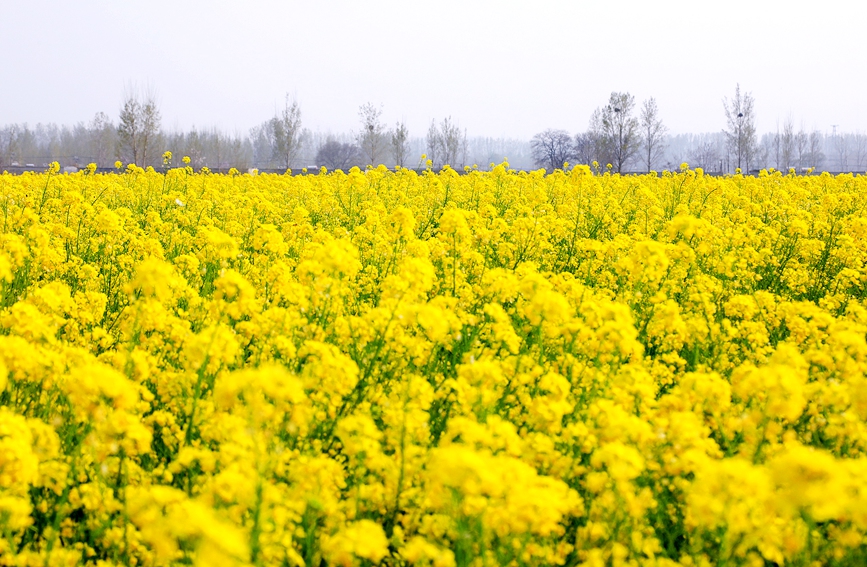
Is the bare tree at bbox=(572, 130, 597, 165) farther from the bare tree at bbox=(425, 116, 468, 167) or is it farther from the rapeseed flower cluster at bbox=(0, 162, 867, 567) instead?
the rapeseed flower cluster at bbox=(0, 162, 867, 567)

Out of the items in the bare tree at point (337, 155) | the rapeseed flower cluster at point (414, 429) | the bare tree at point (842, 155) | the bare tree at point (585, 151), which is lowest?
the rapeseed flower cluster at point (414, 429)

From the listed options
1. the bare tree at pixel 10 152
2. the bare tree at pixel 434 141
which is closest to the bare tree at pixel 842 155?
the bare tree at pixel 434 141

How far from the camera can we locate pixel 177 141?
74438 millimetres

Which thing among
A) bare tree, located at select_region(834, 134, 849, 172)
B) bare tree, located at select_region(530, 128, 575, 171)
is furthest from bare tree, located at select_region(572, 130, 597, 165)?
bare tree, located at select_region(834, 134, 849, 172)

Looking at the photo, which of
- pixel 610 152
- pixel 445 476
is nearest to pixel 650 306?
pixel 445 476

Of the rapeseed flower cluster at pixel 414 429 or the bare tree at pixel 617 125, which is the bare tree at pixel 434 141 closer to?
the bare tree at pixel 617 125

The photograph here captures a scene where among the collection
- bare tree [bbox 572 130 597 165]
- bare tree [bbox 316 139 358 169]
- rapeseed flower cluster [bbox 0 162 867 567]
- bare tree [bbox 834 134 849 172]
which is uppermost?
bare tree [bbox 834 134 849 172]

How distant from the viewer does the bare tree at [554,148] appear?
40.4m

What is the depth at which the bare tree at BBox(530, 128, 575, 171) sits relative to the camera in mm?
40438

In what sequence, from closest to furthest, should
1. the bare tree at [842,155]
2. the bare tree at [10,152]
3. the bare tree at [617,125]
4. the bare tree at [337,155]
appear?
the bare tree at [617,125]
the bare tree at [10,152]
the bare tree at [337,155]
the bare tree at [842,155]

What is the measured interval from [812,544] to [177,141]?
79.1 metres

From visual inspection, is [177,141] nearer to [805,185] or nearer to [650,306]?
[805,185]

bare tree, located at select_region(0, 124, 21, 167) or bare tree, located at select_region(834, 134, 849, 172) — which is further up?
bare tree, located at select_region(834, 134, 849, 172)

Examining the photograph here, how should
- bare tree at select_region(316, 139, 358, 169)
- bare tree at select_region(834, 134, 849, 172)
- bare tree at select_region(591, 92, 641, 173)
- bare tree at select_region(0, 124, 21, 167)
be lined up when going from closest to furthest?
bare tree at select_region(591, 92, 641, 173) → bare tree at select_region(0, 124, 21, 167) → bare tree at select_region(316, 139, 358, 169) → bare tree at select_region(834, 134, 849, 172)
